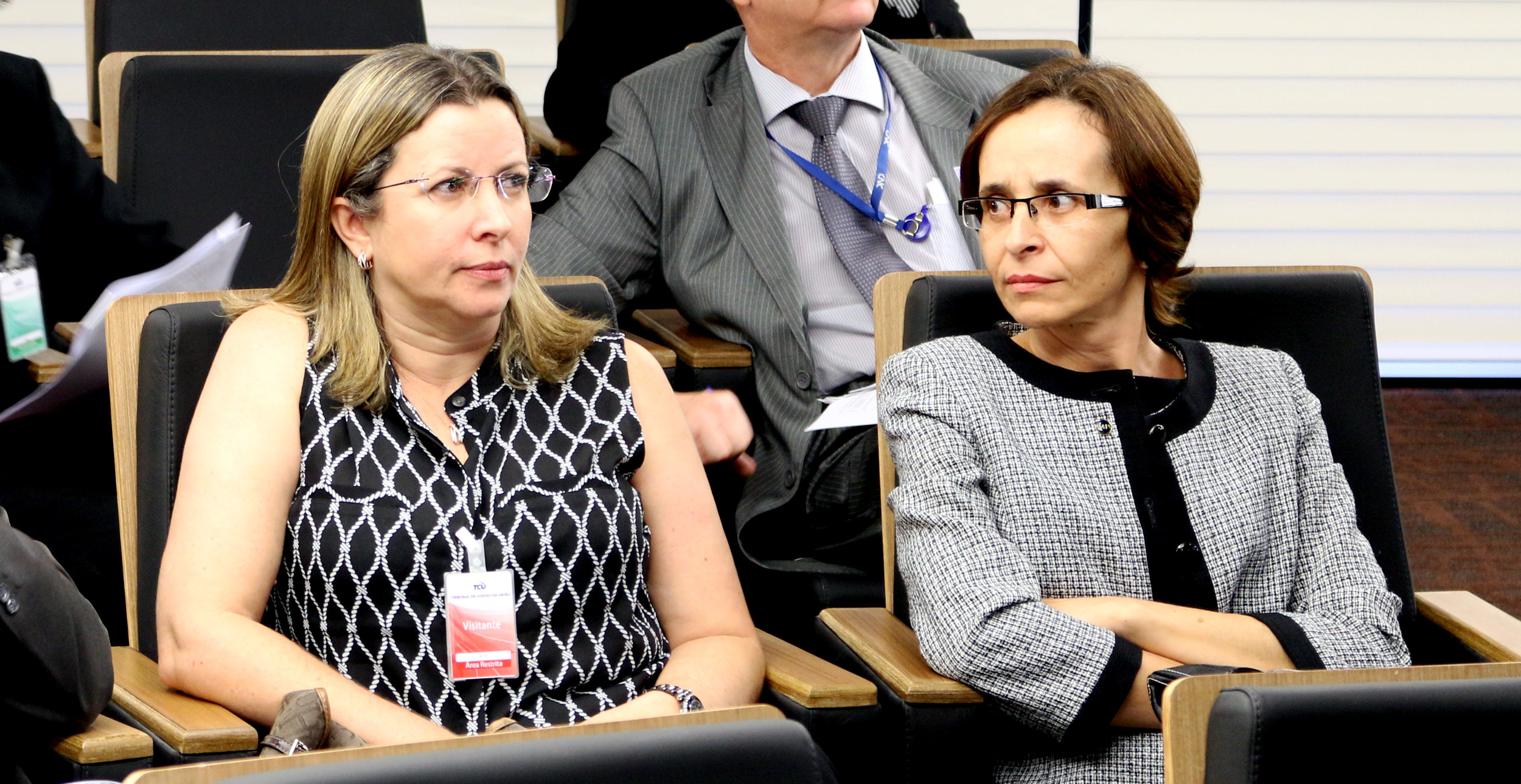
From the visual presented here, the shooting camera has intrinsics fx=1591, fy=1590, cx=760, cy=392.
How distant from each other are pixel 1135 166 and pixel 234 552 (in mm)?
1056

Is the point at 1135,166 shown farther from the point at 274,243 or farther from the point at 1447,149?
the point at 1447,149

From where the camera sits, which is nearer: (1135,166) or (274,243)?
(1135,166)

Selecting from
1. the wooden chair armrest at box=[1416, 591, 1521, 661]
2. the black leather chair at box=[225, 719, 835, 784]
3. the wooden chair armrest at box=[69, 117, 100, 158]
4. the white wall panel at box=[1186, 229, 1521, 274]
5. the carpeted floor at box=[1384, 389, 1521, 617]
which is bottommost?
the carpeted floor at box=[1384, 389, 1521, 617]

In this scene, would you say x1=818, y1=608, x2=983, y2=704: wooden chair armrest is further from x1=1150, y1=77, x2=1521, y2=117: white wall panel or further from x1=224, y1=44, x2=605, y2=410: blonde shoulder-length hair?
x1=1150, y1=77, x2=1521, y2=117: white wall panel

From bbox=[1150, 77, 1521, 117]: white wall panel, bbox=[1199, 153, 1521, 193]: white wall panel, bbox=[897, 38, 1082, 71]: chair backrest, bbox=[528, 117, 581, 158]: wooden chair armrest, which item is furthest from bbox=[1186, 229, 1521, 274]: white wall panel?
bbox=[528, 117, 581, 158]: wooden chair armrest

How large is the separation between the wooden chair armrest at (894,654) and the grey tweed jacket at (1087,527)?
0.02 metres

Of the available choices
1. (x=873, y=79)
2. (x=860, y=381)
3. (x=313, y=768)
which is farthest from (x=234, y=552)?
(x=873, y=79)

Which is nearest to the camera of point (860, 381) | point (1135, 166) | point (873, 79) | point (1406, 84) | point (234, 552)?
point (234, 552)

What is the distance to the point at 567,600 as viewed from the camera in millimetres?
1714

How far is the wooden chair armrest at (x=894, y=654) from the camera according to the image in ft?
5.34

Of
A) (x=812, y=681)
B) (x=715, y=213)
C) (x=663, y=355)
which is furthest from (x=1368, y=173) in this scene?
(x=812, y=681)

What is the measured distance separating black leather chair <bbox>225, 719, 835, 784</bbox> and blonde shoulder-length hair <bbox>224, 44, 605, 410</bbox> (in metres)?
0.81

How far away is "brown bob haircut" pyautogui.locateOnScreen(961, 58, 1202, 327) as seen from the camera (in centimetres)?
179

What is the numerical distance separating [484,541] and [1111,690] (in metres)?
0.67
